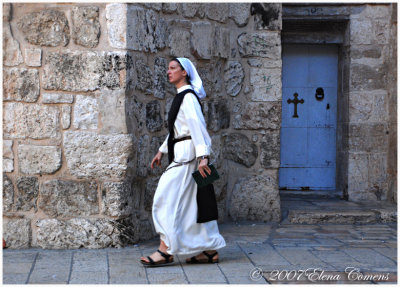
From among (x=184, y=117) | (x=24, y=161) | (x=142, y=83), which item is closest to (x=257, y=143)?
(x=142, y=83)

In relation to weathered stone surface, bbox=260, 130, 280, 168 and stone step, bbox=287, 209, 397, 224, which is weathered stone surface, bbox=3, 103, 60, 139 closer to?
weathered stone surface, bbox=260, 130, 280, 168

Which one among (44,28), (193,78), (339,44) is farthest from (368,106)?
(44,28)

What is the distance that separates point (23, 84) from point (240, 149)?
2.50m

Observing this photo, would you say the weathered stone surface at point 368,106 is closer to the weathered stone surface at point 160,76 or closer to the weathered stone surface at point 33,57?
the weathered stone surface at point 160,76

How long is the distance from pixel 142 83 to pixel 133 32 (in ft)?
1.51

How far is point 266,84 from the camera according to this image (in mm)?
6266

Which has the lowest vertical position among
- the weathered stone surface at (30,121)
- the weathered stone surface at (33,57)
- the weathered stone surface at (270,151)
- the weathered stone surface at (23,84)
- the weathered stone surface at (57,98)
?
the weathered stone surface at (270,151)

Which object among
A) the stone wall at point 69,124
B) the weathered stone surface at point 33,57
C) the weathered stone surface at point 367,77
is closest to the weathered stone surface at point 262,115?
the weathered stone surface at point 367,77

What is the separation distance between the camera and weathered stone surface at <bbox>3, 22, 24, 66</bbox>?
479 centimetres

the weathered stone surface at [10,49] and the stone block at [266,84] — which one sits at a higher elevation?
the weathered stone surface at [10,49]

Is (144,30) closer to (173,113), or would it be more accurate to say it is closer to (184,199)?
(173,113)

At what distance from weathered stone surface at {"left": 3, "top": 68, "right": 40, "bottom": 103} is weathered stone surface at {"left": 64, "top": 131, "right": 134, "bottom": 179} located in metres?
0.44

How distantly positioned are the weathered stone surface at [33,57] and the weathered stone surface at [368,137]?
151 inches

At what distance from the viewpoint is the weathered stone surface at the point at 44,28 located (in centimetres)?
480
